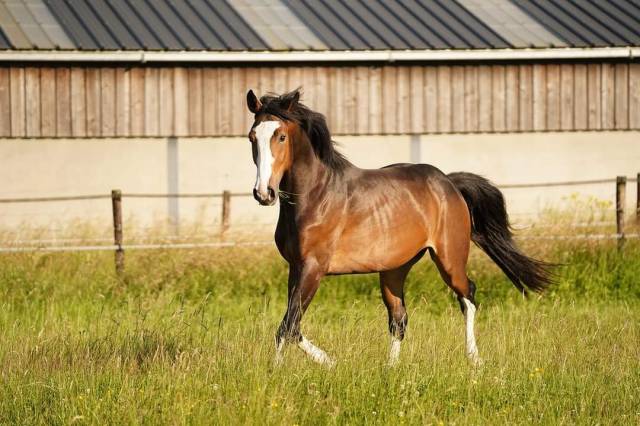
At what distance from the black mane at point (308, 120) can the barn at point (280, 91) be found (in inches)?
362

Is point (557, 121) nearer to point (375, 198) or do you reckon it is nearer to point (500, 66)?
point (500, 66)

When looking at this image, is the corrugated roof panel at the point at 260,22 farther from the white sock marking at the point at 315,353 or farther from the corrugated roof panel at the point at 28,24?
the white sock marking at the point at 315,353

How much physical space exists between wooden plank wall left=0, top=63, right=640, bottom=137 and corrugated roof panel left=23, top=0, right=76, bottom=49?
1.55 feet

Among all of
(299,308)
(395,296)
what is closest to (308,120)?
(299,308)

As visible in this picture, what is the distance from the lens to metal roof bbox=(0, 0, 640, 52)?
16750mm

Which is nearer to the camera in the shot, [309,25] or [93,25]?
[93,25]

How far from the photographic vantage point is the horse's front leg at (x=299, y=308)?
715cm

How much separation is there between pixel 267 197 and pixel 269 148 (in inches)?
16.0

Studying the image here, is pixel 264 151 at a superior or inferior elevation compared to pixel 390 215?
superior

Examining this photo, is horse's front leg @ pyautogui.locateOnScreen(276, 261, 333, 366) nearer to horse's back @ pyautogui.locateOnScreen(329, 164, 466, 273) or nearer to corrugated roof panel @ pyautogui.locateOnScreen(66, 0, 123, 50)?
horse's back @ pyautogui.locateOnScreen(329, 164, 466, 273)

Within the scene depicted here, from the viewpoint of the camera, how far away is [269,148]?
275 inches

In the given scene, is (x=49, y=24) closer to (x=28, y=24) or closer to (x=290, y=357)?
(x=28, y=24)

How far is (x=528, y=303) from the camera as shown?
1114 centimetres

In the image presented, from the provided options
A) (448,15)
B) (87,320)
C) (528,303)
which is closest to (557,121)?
(448,15)
